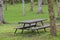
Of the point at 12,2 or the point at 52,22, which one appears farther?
the point at 12,2

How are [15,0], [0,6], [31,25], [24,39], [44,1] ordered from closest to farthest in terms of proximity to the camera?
[24,39], [31,25], [0,6], [44,1], [15,0]

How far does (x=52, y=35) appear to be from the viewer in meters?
12.2

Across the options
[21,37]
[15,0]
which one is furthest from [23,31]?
[15,0]

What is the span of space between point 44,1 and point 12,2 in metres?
5.97

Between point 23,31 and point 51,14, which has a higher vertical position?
point 51,14

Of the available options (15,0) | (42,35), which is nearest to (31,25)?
(42,35)

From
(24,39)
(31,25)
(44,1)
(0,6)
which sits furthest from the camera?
(44,1)

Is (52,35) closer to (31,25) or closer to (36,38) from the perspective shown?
(36,38)

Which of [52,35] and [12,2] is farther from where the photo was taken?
[12,2]

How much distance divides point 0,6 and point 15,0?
89.7 feet

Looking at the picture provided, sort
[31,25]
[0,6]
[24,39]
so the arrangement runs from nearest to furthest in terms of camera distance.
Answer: [24,39], [31,25], [0,6]

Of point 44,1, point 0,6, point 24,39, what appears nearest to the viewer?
point 24,39

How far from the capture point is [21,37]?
12438 millimetres

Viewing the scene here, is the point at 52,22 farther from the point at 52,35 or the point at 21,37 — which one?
the point at 21,37
